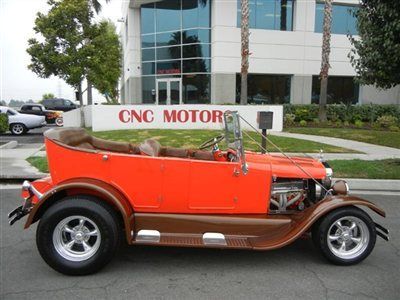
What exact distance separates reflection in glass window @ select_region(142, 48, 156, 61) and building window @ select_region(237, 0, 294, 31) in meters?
6.99

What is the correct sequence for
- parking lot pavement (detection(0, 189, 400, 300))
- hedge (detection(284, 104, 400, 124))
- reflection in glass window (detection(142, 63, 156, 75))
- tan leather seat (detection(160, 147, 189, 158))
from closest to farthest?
parking lot pavement (detection(0, 189, 400, 300))
tan leather seat (detection(160, 147, 189, 158))
hedge (detection(284, 104, 400, 124))
reflection in glass window (detection(142, 63, 156, 75))

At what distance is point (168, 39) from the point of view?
26.0 meters

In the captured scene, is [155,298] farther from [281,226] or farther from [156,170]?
[281,226]

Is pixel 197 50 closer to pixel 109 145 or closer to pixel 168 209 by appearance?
pixel 109 145

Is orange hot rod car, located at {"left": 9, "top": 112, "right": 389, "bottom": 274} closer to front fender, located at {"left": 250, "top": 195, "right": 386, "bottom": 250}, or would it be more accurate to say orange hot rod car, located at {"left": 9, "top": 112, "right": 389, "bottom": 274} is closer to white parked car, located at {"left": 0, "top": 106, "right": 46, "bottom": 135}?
front fender, located at {"left": 250, "top": 195, "right": 386, "bottom": 250}

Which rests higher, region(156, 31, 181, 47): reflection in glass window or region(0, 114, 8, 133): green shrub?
region(156, 31, 181, 47): reflection in glass window

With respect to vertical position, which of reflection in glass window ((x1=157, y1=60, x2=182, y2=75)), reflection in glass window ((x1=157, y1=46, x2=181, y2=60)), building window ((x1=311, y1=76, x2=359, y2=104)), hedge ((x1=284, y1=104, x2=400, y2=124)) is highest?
reflection in glass window ((x1=157, y1=46, x2=181, y2=60))

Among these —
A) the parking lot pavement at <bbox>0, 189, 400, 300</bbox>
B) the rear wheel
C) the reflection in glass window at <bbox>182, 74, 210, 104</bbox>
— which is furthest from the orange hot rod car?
the reflection in glass window at <bbox>182, 74, 210, 104</bbox>

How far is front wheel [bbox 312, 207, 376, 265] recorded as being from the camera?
4016 mm

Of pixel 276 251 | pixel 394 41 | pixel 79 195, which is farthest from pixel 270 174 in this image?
pixel 394 41

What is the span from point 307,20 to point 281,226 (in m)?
22.2

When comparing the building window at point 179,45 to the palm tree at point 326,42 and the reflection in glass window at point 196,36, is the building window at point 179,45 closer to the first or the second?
the reflection in glass window at point 196,36

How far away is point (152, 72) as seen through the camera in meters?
27.2

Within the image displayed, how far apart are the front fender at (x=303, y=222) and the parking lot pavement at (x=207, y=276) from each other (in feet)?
0.92
